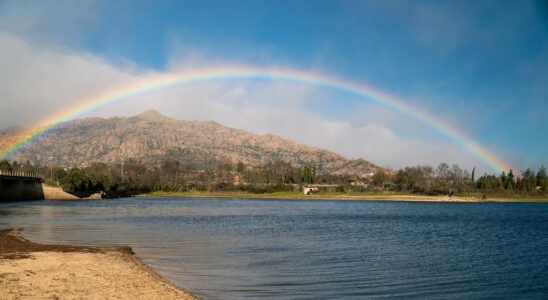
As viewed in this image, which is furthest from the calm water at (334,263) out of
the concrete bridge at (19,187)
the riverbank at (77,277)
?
the concrete bridge at (19,187)

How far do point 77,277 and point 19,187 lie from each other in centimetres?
15268

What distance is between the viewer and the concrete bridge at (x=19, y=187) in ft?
480

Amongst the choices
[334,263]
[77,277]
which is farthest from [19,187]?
[77,277]

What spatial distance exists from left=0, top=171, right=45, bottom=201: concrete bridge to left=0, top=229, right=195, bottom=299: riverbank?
12613 centimetres

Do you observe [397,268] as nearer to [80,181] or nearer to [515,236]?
[515,236]

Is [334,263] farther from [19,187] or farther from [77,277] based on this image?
[19,187]

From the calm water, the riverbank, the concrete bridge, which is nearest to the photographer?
the riverbank

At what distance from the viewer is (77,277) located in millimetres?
21875

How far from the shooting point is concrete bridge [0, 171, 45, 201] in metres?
146

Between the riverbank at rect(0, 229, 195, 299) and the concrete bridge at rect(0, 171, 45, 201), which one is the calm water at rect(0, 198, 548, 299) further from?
the concrete bridge at rect(0, 171, 45, 201)

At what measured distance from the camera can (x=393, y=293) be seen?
73.0 feet

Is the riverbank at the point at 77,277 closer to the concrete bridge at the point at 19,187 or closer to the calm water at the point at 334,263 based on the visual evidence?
the calm water at the point at 334,263

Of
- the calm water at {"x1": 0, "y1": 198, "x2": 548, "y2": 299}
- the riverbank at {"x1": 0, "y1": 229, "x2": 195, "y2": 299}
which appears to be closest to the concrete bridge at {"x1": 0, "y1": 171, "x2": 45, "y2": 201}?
the calm water at {"x1": 0, "y1": 198, "x2": 548, "y2": 299}

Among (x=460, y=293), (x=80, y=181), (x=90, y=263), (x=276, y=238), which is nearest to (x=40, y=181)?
(x=80, y=181)
